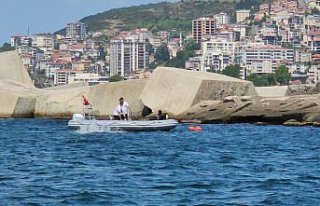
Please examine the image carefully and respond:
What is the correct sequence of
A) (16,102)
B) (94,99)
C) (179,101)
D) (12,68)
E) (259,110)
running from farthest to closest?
(12,68)
(16,102)
(94,99)
(179,101)
(259,110)

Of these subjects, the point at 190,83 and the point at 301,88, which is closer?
the point at 190,83

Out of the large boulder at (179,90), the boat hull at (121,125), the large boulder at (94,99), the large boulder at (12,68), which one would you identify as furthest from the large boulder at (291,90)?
the boat hull at (121,125)

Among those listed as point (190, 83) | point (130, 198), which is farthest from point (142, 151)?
point (190, 83)

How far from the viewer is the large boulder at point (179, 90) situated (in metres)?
64.1

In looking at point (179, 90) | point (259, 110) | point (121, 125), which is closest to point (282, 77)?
point (179, 90)

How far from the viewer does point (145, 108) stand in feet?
213

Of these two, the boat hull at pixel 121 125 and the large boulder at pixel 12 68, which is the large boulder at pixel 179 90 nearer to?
the boat hull at pixel 121 125

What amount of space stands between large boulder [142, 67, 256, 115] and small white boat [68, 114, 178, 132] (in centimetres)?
1254

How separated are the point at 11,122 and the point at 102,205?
42557mm

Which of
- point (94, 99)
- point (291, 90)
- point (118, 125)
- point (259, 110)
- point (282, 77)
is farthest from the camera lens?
point (282, 77)

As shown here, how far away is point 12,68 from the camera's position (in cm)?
8250

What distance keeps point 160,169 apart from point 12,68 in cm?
5254

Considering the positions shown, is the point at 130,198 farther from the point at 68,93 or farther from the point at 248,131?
the point at 68,93

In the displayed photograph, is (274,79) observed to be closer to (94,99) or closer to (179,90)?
(94,99)
